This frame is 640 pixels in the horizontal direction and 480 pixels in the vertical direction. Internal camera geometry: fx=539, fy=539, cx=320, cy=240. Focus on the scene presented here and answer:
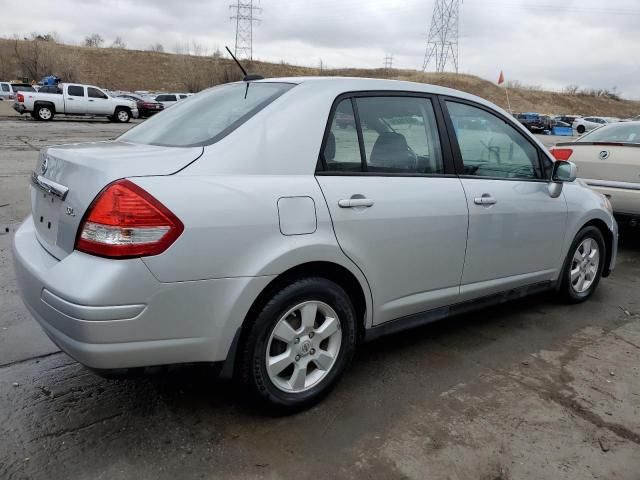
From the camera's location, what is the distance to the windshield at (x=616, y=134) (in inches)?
253

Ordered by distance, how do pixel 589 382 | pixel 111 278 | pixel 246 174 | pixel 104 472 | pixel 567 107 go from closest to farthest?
pixel 111 278 < pixel 104 472 < pixel 246 174 < pixel 589 382 < pixel 567 107

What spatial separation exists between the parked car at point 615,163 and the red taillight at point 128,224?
5.54 metres

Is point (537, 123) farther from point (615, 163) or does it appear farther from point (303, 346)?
point (303, 346)

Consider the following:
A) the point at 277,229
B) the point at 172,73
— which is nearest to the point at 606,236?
the point at 277,229

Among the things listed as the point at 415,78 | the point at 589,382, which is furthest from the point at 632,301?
the point at 415,78

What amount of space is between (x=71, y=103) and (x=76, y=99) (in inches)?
12.2

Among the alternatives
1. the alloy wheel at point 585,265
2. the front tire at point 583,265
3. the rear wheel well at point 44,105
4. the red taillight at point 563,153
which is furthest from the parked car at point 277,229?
the rear wheel well at point 44,105

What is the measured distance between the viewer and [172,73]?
259 feet

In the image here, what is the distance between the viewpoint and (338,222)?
8.82 ft

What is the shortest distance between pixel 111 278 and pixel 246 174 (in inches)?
29.2

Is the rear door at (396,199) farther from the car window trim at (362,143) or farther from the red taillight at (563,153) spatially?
the red taillight at (563,153)

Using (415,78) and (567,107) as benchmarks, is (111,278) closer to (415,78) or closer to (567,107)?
(415,78)

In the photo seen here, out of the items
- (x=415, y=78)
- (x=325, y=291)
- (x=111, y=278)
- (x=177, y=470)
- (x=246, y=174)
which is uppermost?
(x=415, y=78)

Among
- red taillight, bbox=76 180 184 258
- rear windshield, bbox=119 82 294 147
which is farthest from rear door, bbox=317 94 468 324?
red taillight, bbox=76 180 184 258
